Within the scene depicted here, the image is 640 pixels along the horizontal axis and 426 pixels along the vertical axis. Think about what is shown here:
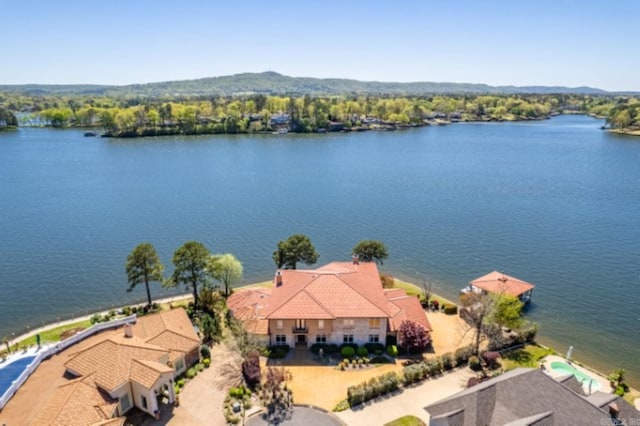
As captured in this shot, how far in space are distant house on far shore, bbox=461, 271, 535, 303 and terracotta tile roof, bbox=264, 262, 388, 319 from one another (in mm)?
11350

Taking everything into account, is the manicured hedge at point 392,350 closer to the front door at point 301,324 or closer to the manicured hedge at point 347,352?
the manicured hedge at point 347,352

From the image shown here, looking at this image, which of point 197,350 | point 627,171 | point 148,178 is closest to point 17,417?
point 197,350

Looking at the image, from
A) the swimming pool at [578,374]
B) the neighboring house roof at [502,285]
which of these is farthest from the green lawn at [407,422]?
the neighboring house roof at [502,285]

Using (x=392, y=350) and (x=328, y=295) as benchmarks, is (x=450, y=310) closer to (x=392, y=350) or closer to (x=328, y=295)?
(x=392, y=350)

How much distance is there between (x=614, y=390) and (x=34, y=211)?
8064 centimetres

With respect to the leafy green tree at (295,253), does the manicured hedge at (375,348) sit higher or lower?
lower

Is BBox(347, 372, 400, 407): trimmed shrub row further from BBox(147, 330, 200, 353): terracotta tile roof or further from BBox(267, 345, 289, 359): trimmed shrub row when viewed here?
BBox(147, 330, 200, 353): terracotta tile roof

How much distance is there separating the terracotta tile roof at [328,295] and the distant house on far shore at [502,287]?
11.3 metres

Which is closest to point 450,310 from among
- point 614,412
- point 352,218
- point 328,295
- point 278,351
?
point 328,295

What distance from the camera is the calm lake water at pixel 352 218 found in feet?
146

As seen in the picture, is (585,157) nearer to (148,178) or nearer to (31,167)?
(148,178)

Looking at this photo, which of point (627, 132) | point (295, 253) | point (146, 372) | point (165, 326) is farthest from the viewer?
point (627, 132)

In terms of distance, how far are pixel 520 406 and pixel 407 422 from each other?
22.6 feet

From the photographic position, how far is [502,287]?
4128 cm
